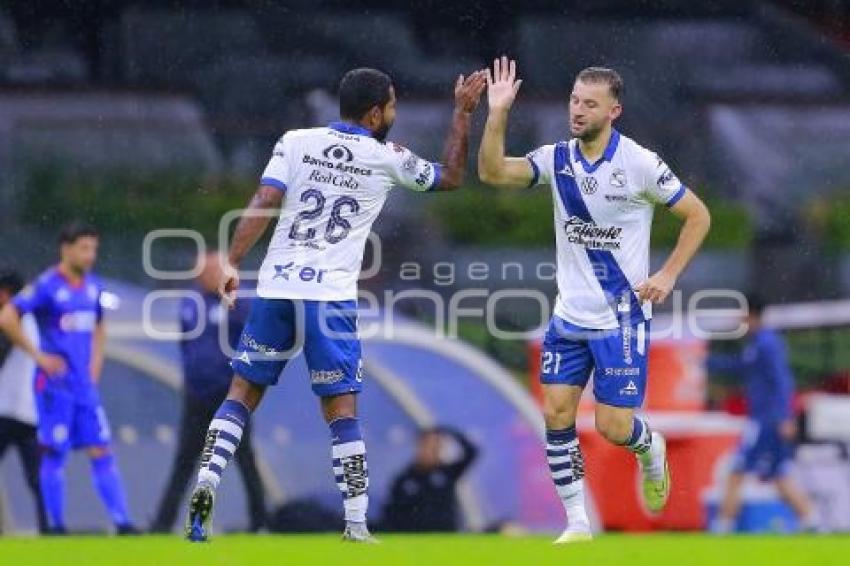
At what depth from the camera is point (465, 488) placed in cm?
1362

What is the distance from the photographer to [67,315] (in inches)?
526

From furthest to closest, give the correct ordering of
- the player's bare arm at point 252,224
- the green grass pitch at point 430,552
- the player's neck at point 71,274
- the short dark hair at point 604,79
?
the player's neck at point 71,274
the short dark hair at point 604,79
the player's bare arm at point 252,224
the green grass pitch at point 430,552

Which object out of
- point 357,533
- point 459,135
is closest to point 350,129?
point 459,135

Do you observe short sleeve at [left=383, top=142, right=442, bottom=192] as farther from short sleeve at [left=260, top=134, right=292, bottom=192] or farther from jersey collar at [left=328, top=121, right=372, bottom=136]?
Result: short sleeve at [left=260, top=134, right=292, bottom=192]

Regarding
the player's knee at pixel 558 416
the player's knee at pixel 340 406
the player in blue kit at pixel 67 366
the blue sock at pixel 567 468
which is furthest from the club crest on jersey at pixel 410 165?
the player in blue kit at pixel 67 366

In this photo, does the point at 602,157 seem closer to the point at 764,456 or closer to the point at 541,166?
the point at 541,166

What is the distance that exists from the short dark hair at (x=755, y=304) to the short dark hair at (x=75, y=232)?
4261 millimetres

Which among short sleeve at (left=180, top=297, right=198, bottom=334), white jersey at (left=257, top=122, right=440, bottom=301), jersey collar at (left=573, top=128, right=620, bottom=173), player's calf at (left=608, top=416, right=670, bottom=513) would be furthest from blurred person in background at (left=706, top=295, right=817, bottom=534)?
white jersey at (left=257, top=122, right=440, bottom=301)

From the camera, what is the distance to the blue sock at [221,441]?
368 inches

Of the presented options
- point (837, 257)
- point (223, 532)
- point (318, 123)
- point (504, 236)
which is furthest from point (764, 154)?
point (223, 532)

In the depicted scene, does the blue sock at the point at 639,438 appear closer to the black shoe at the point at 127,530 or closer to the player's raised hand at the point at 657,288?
the player's raised hand at the point at 657,288

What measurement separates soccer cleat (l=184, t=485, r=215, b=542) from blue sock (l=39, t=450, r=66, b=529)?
14.1ft

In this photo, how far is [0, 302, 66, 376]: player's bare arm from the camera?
13.3 m

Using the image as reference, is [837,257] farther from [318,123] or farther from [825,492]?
[318,123]
